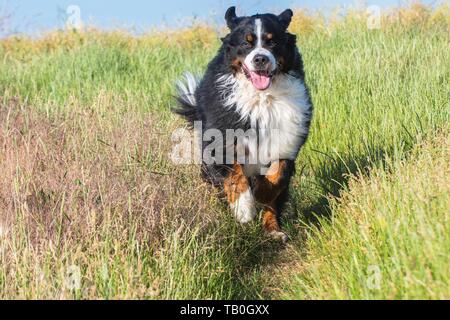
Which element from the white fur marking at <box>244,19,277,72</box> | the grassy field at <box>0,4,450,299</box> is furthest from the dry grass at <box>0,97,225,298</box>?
the white fur marking at <box>244,19,277,72</box>

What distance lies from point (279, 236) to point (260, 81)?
1067 millimetres

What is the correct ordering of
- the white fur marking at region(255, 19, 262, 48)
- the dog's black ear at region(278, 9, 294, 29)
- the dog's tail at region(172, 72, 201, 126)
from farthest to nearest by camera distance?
the dog's tail at region(172, 72, 201, 126) < the dog's black ear at region(278, 9, 294, 29) < the white fur marking at region(255, 19, 262, 48)

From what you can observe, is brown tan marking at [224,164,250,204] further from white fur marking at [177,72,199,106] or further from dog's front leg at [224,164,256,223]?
white fur marking at [177,72,199,106]

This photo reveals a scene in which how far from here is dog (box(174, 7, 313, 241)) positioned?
4855mm

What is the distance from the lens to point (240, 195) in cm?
491

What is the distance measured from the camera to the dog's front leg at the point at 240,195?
4887 millimetres

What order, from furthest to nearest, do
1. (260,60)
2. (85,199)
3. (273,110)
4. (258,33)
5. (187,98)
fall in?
(187,98), (273,110), (258,33), (260,60), (85,199)

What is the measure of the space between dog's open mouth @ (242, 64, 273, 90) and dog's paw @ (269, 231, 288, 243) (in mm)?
1000

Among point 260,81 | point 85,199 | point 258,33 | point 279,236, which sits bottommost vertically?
point 279,236

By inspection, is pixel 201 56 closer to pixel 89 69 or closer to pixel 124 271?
pixel 89 69

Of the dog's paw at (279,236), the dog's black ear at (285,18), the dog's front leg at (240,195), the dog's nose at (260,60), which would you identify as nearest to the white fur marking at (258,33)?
the dog's nose at (260,60)

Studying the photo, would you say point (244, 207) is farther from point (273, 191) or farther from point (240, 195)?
point (273, 191)

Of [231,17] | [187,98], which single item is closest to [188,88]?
[187,98]

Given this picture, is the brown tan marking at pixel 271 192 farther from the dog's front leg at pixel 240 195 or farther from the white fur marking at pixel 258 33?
the white fur marking at pixel 258 33
